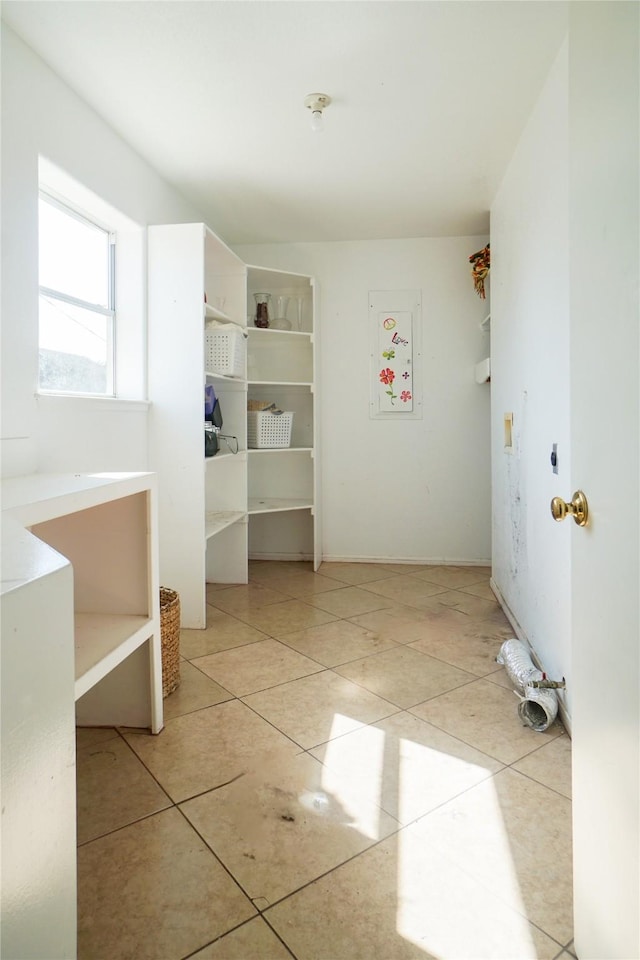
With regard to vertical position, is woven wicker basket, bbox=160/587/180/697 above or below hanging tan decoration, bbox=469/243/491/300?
below

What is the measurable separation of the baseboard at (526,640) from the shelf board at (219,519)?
1.57 m

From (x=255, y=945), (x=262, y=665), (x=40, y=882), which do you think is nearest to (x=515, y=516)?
(x=262, y=665)

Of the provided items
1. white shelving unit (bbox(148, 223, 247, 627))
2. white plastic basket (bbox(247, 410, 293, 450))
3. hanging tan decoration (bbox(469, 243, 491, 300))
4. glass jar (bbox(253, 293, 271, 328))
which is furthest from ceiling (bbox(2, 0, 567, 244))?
white plastic basket (bbox(247, 410, 293, 450))

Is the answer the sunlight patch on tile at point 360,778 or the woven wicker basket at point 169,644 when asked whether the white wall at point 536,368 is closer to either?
the sunlight patch on tile at point 360,778

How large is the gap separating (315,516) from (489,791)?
8.27 ft

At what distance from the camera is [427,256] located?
397cm

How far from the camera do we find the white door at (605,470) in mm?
696

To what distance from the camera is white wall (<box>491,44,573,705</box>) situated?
1893 mm

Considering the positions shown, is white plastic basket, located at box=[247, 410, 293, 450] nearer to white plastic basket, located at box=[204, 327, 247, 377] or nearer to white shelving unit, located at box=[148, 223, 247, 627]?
white plastic basket, located at box=[204, 327, 247, 377]

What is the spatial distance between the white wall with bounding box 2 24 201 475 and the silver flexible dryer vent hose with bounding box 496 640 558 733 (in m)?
1.86

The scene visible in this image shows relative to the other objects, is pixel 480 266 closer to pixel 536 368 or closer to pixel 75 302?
pixel 536 368

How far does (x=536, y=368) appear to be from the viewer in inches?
88.0

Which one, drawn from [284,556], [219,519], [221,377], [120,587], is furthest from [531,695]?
[284,556]

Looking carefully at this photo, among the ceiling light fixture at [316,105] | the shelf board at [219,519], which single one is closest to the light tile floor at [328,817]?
the shelf board at [219,519]
